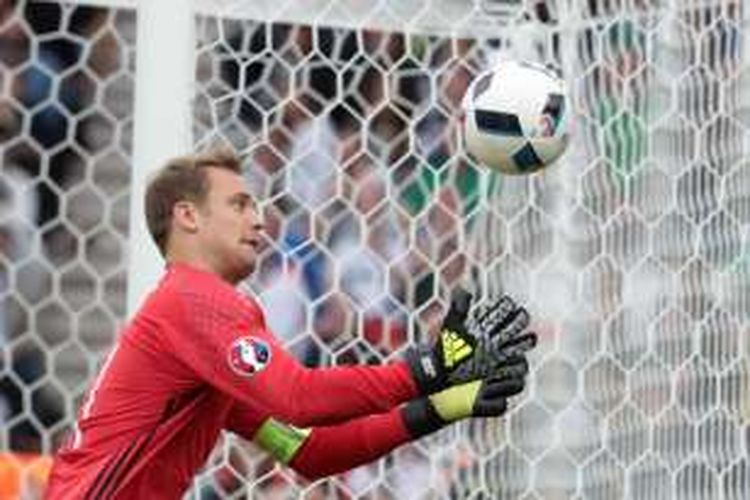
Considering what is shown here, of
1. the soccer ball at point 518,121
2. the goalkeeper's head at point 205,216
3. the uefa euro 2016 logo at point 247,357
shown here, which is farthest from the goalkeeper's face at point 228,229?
the soccer ball at point 518,121

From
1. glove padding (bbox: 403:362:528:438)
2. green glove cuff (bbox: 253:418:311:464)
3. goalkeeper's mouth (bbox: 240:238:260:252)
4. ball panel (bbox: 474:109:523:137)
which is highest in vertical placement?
ball panel (bbox: 474:109:523:137)

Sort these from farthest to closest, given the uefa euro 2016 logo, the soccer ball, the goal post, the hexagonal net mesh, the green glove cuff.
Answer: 1. the hexagonal net mesh
2. the goal post
3. the soccer ball
4. the green glove cuff
5. the uefa euro 2016 logo

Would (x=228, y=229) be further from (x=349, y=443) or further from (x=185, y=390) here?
(x=349, y=443)

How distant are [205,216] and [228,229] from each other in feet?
0.15

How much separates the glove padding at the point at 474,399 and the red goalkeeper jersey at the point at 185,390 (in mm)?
73

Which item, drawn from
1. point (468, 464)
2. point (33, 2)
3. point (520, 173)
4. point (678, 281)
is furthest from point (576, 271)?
point (33, 2)

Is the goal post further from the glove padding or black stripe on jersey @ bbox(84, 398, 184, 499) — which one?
the glove padding

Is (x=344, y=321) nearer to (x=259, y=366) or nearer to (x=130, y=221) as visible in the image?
(x=130, y=221)

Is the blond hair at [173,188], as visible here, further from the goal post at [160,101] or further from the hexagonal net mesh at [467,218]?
the hexagonal net mesh at [467,218]

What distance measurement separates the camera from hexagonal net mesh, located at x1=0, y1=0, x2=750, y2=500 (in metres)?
4.31

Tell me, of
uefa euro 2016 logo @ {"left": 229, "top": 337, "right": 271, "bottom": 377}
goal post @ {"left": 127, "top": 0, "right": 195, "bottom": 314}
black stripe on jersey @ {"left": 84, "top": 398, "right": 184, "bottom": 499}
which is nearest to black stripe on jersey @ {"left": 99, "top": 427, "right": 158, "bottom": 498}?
black stripe on jersey @ {"left": 84, "top": 398, "right": 184, "bottom": 499}

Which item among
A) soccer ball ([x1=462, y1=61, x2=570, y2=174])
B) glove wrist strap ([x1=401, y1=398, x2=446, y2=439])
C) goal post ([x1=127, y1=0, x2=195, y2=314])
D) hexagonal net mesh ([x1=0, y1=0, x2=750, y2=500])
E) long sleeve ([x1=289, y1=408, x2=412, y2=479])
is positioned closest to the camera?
glove wrist strap ([x1=401, y1=398, x2=446, y2=439])

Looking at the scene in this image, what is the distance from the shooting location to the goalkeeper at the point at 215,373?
9.84 ft

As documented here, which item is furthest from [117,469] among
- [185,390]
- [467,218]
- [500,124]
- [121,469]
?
[467,218]
